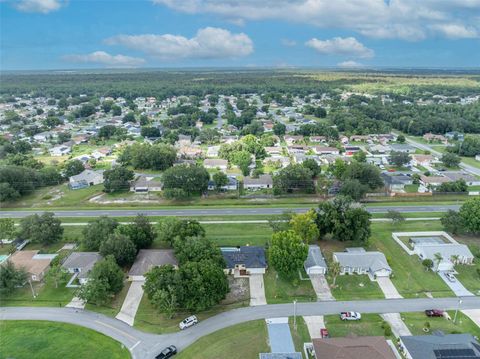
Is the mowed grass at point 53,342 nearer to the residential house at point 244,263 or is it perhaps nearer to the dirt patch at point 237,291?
the dirt patch at point 237,291

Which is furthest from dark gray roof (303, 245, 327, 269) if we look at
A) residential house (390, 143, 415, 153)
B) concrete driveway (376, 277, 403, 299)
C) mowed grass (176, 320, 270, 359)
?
residential house (390, 143, 415, 153)

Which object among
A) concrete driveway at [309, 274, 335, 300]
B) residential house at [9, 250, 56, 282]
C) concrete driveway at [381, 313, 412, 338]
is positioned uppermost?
residential house at [9, 250, 56, 282]

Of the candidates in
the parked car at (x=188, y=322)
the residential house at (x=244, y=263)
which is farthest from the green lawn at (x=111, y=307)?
Answer: the residential house at (x=244, y=263)

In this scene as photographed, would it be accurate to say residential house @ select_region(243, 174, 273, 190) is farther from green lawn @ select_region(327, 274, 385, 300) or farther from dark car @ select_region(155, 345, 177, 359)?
dark car @ select_region(155, 345, 177, 359)

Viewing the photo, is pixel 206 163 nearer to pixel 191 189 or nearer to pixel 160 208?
pixel 191 189

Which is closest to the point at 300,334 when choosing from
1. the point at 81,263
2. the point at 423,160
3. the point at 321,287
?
the point at 321,287
